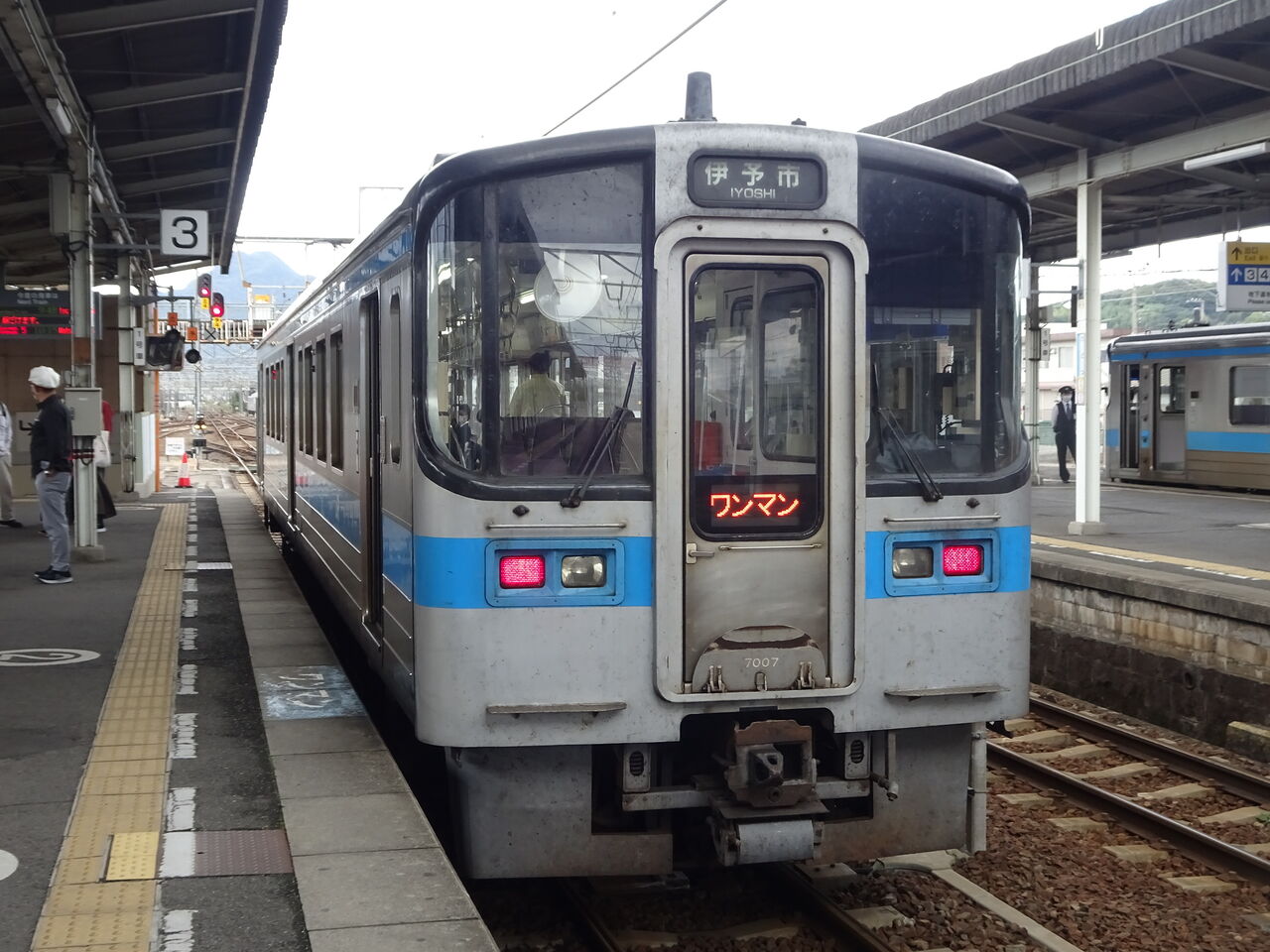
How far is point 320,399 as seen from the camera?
9344 mm

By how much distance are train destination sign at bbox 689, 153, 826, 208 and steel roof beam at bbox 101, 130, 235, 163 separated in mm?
11718

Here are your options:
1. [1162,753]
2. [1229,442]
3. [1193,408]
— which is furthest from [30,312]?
[1229,442]

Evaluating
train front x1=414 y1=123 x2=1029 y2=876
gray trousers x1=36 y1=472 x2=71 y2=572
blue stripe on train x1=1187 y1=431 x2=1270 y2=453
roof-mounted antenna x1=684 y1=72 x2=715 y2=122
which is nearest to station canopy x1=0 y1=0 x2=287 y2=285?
gray trousers x1=36 y1=472 x2=71 y2=572

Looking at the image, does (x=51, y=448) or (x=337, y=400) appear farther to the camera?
(x=51, y=448)

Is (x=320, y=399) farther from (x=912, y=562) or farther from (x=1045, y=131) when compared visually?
(x=1045, y=131)

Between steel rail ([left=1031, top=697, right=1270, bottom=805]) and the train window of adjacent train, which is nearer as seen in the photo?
steel rail ([left=1031, top=697, right=1270, bottom=805])

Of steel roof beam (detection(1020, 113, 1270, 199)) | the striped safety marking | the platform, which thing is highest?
steel roof beam (detection(1020, 113, 1270, 199))

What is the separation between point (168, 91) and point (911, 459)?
10.2 meters

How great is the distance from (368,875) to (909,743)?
200 cm

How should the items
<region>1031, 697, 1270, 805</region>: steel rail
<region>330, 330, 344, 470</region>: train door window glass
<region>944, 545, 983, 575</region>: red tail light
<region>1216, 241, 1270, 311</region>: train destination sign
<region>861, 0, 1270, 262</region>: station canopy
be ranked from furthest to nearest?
<region>1216, 241, 1270, 311</region>: train destination sign, <region>861, 0, 1270, 262</region>: station canopy, <region>330, 330, 344, 470</region>: train door window glass, <region>1031, 697, 1270, 805</region>: steel rail, <region>944, 545, 983, 575</region>: red tail light

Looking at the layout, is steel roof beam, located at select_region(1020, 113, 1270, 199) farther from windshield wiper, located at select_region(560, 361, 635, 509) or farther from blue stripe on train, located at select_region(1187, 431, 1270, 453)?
windshield wiper, located at select_region(560, 361, 635, 509)

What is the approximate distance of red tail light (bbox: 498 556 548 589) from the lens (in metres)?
4.69

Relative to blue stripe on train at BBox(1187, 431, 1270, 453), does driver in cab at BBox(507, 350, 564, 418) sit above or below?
above

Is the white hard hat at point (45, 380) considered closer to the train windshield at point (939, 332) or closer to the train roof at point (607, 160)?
the train roof at point (607, 160)
